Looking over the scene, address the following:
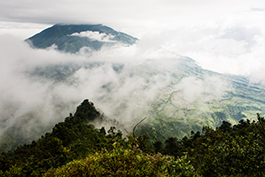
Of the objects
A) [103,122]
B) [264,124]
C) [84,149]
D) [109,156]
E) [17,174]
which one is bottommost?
[103,122]

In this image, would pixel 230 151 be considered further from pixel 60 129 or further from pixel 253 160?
pixel 60 129

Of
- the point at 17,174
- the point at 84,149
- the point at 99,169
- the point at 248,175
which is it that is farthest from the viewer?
the point at 84,149

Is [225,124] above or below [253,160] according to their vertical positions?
below

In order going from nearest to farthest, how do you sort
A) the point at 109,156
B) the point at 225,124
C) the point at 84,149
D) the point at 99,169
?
the point at 99,169
the point at 109,156
the point at 84,149
the point at 225,124

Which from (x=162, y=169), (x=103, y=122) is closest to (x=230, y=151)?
(x=162, y=169)

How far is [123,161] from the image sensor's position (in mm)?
7891

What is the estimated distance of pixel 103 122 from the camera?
132m

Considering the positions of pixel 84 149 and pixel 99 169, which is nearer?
pixel 99 169

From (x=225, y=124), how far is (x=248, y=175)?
6809cm

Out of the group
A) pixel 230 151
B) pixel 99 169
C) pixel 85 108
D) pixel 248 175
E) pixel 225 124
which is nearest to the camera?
pixel 99 169

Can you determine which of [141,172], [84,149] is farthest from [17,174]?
[141,172]

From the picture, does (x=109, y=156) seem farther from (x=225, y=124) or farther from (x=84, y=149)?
(x=225, y=124)

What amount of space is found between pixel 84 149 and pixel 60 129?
113ft

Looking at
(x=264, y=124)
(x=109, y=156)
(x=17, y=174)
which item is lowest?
(x=17, y=174)
